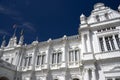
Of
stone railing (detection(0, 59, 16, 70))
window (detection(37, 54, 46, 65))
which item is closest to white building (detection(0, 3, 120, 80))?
window (detection(37, 54, 46, 65))

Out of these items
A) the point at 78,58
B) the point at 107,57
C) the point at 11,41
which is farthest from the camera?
the point at 11,41

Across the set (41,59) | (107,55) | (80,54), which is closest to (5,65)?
(41,59)

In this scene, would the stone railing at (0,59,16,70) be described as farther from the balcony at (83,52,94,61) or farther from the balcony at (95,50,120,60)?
the balcony at (95,50,120,60)

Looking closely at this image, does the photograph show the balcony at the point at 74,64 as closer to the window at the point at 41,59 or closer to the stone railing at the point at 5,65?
the window at the point at 41,59

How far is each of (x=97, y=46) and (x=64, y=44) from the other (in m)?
7.50

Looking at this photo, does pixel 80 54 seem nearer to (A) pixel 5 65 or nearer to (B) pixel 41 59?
(B) pixel 41 59

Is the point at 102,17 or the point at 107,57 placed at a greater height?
the point at 102,17

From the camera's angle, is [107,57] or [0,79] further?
[0,79]

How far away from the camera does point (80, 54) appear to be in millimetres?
25047

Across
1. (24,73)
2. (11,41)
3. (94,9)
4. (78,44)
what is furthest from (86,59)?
(11,41)

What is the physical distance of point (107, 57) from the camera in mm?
20078

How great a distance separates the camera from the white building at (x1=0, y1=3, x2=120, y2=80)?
20.1 metres

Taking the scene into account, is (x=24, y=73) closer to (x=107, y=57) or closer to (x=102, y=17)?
(x=107, y=57)

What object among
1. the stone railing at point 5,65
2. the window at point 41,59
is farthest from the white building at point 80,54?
the stone railing at point 5,65
